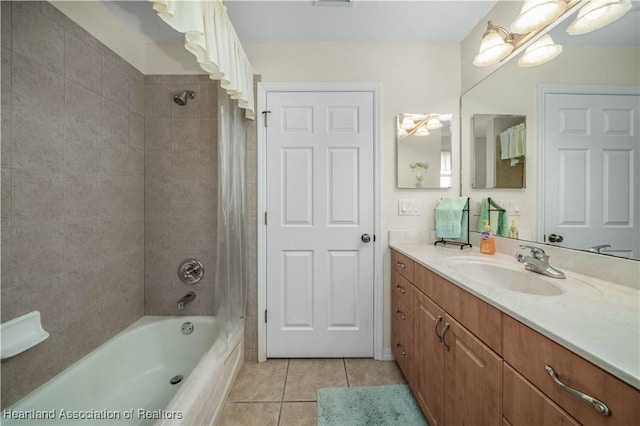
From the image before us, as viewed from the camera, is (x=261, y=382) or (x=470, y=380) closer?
(x=470, y=380)

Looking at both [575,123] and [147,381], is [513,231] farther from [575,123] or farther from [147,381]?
[147,381]

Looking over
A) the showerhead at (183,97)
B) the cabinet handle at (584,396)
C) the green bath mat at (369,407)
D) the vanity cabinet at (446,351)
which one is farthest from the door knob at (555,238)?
the showerhead at (183,97)

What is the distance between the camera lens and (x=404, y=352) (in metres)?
1.57

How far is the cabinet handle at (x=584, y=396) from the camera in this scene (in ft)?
1.59

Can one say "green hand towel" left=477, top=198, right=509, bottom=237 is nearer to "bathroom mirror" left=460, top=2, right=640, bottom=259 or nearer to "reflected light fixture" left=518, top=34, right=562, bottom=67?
"bathroom mirror" left=460, top=2, right=640, bottom=259

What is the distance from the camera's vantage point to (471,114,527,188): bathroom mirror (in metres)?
1.40

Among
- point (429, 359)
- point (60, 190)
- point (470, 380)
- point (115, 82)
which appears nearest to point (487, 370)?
point (470, 380)

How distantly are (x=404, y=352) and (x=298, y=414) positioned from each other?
29.7 inches

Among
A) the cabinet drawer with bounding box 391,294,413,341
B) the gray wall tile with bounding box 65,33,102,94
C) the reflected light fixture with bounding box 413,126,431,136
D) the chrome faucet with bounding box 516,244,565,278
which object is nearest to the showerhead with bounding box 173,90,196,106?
the gray wall tile with bounding box 65,33,102,94

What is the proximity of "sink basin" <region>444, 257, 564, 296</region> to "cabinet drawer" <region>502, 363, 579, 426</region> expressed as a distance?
36 cm

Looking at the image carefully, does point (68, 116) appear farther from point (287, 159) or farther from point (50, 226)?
point (287, 159)

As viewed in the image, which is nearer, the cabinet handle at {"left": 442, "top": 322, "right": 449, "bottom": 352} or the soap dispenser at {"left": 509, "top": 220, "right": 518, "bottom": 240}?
the cabinet handle at {"left": 442, "top": 322, "right": 449, "bottom": 352}

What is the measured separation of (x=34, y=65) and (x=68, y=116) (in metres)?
0.23

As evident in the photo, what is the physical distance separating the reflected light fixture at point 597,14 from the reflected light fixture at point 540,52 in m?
0.08
